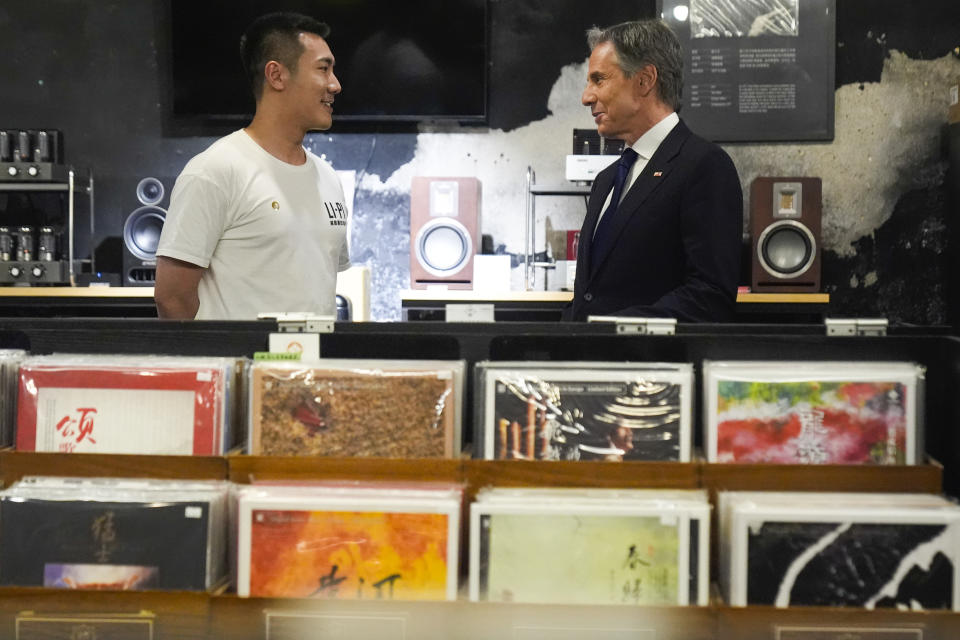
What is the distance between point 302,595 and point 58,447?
1.09ft

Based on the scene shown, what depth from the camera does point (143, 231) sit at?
15.2ft

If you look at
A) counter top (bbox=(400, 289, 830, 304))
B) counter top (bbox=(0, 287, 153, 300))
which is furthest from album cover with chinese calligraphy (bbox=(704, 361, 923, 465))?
counter top (bbox=(0, 287, 153, 300))

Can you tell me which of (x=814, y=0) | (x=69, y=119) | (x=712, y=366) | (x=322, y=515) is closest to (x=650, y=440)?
(x=712, y=366)

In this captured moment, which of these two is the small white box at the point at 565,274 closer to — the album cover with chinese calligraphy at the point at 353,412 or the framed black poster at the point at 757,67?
the framed black poster at the point at 757,67

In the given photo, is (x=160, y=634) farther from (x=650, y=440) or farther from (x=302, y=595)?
(x=650, y=440)

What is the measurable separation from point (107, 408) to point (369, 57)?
13.4 feet

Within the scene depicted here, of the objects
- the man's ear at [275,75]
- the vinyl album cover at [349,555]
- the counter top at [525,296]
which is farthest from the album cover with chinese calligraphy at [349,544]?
the counter top at [525,296]

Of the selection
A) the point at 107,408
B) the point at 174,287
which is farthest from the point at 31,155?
the point at 107,408

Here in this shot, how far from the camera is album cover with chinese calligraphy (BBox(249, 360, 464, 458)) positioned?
108 centimetres

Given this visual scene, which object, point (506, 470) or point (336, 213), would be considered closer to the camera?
point (506, 470)

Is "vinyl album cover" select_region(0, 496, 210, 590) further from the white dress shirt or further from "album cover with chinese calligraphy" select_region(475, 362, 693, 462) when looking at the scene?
the white dress shirt

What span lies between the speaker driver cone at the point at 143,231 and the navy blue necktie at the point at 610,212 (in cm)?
285

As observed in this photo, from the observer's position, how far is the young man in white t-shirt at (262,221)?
215cm

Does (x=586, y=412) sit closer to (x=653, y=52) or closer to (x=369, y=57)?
(x=653, y=52)
